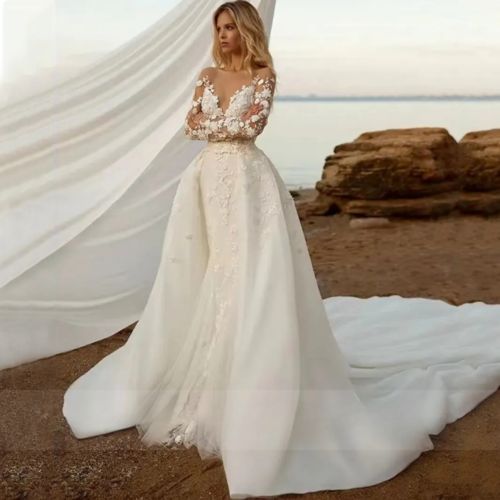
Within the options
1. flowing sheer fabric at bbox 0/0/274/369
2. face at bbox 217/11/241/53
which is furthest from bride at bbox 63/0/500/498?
flowing sheer fabric at bbox 0/0/274/369

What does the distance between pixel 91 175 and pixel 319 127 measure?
8.53 meters

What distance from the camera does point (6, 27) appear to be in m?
4.50

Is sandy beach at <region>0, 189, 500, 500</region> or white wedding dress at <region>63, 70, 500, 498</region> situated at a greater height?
white wedding dress at <region>63, 70, 500, 498</region>

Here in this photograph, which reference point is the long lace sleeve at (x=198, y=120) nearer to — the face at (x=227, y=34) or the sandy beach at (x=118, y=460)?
the face at (x=227, y=34)

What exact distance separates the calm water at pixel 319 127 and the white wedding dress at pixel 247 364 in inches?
288

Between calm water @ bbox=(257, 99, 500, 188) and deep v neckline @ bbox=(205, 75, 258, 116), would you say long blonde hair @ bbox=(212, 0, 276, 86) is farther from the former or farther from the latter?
calm water @ bbox=(257, 99, 500, 188)

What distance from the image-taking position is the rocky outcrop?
31.7 ft

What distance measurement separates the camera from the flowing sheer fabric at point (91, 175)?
4457 mm

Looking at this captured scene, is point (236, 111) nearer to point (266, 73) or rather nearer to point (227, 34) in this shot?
point (266, 73)

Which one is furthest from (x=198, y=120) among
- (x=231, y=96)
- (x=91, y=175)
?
(x=91, y=175)

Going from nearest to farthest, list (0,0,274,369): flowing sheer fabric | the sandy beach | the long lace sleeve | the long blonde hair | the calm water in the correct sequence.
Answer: the sandy beach, the long blonde hair, the long lace sleeve, (0,0,274,369): flowing sheer fabric, the calm water

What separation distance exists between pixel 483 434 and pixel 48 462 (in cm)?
183

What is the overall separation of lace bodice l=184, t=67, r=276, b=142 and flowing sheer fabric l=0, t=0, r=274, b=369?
5.15 ft

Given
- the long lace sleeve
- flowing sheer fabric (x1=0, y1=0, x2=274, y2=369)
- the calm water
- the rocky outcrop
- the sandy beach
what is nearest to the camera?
the sandy beach
